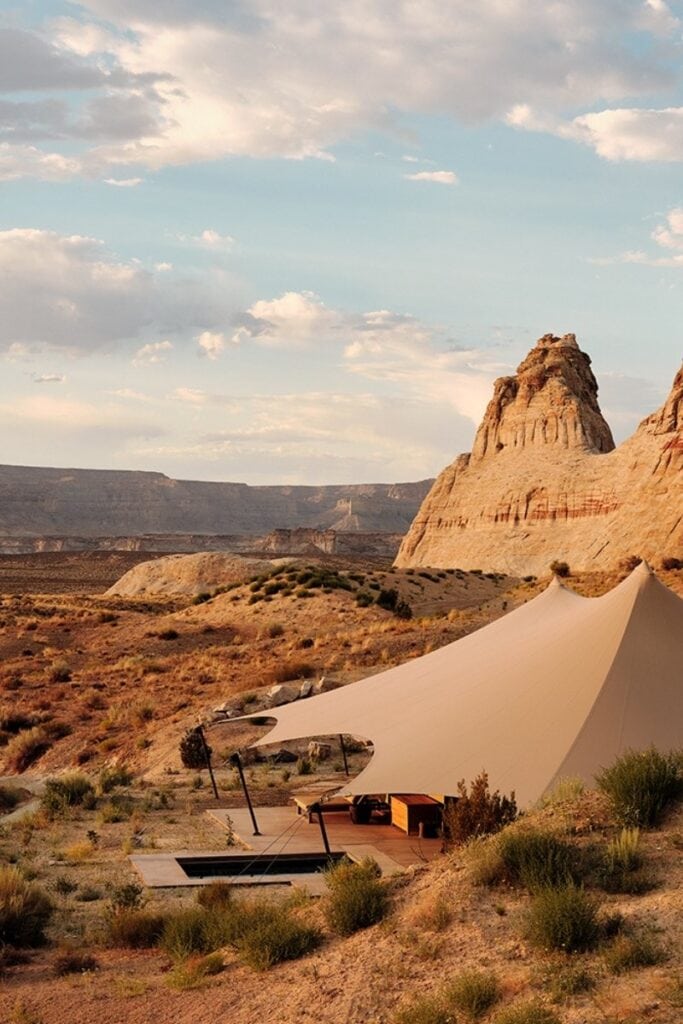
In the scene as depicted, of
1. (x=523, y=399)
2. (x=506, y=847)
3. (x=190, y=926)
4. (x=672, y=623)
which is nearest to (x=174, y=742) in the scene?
(x=672, y=623)

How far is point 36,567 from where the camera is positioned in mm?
133500

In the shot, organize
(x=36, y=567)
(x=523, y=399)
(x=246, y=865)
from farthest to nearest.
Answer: (x=36, y=567), (x=523, y=399), (x=246, y=865)

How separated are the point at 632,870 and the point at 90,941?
5467 millimetres

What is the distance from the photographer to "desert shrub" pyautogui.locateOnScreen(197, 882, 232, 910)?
11260 millimetres

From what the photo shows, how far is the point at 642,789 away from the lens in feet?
33.1

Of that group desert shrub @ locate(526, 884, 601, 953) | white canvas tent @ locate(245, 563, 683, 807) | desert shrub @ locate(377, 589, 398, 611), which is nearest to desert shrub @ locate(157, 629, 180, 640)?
desert shrub @ locate(377, 589, 398, 611)

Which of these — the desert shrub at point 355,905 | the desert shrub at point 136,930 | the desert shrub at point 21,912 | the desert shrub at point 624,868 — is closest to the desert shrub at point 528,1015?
the desert shrub at point 624,868

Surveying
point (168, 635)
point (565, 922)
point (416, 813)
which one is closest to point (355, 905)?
point (565, 922)

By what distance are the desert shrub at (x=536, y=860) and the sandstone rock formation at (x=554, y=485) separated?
52.2 m

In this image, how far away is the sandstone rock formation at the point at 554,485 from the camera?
6712 centimetres

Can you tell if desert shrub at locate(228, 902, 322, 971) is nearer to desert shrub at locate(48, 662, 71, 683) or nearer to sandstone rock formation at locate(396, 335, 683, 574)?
desert shrub at locate(48, 662, 71, 683)

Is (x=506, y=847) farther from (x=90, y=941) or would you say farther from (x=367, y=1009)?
(x=90, y=941)

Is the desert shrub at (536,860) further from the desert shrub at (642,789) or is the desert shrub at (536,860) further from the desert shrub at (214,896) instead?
the desert shrub at (214,896)

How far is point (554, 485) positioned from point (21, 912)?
69.5m
